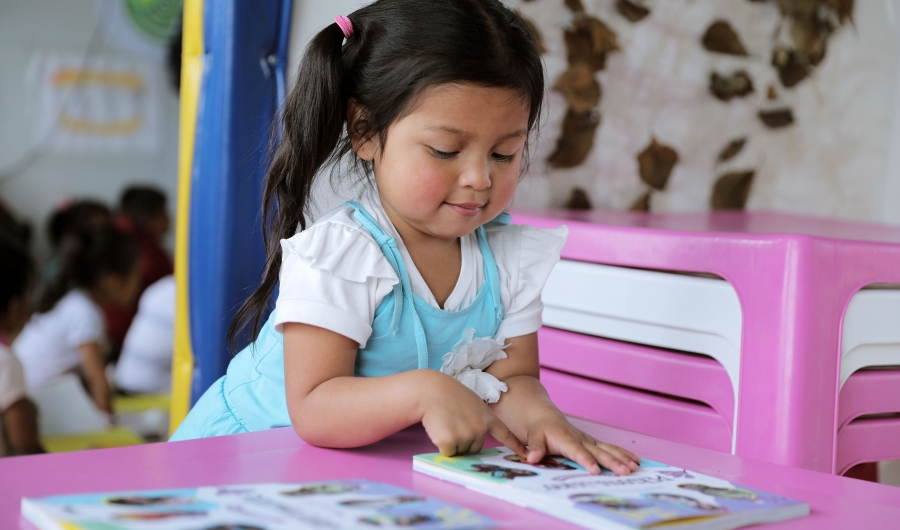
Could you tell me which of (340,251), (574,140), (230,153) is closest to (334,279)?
(340,251)

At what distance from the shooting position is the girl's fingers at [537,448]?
0.66 metres

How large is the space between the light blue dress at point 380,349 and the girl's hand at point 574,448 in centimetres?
17

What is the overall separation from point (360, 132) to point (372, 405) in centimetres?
32

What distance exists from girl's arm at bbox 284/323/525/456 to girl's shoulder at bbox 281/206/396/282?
6 centimetres

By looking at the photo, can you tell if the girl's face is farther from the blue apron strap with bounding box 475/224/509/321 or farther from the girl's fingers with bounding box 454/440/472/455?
the girl's fingers with bounding box 454/440/472/455

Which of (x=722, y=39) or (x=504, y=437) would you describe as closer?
(x=504, y=437)

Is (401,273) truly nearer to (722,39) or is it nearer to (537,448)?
(537,448)

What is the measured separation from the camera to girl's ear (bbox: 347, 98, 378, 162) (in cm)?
88

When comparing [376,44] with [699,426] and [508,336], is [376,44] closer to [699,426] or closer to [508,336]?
[508,336]

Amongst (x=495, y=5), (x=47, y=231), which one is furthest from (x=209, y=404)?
(x=47, y=231)

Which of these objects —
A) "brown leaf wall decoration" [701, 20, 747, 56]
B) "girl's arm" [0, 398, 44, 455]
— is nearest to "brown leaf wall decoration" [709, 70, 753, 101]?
"brown leaf wall decoration" [701, 20, 747, 56]

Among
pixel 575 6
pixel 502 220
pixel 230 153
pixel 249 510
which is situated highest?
pixel 575 6

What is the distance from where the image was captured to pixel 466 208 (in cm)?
84

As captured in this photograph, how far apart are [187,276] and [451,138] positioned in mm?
697
